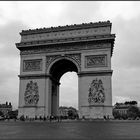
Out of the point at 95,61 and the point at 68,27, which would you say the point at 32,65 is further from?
the point at 95,61

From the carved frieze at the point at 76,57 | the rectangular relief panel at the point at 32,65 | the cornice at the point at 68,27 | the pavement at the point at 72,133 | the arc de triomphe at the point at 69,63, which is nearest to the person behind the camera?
the pavement at the point at 72,133

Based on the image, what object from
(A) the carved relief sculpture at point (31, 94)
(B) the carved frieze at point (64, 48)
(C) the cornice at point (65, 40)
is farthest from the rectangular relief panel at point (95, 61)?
(A) the carved relief sculpture at point (31, 94)

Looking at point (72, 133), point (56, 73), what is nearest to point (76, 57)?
point (56, 73)

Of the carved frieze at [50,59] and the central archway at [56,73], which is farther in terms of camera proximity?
the central archway at [56,73]

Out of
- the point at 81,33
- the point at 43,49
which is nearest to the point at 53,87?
the point at 43,49

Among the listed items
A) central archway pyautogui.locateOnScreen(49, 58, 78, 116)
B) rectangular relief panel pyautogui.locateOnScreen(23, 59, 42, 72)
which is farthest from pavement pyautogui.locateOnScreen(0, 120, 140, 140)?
central archway pyautogui.locateOnScreen(49, 58, 78, 116)

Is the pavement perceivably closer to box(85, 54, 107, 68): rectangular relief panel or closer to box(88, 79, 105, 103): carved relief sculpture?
box(88, 79, 105, 103): carved relief sculpture

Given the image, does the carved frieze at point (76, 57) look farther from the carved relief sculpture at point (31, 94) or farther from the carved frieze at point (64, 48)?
the carved relief sculpture at point (31, 94)
